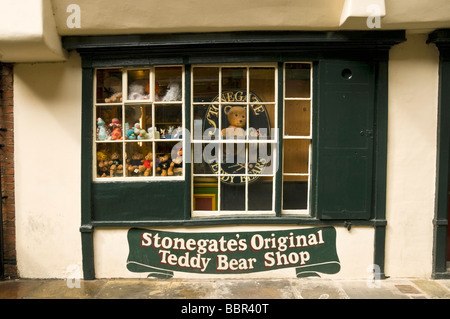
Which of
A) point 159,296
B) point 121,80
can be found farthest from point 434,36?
point 159,296

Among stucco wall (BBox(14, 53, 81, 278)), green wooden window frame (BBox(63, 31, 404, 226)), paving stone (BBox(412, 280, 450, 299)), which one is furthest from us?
stucco wall (BBox(14, 53, 81, 278))

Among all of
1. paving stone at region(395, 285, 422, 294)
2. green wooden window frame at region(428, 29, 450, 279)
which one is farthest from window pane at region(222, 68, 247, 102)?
paving stone at region(395, 285, 422, 294)

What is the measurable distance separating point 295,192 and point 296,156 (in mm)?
536

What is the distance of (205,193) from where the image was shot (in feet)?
16.5

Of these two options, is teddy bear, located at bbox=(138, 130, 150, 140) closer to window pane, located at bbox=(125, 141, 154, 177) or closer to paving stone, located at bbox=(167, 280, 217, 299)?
window pane, located at bbox=(125, 141, 154, 177)

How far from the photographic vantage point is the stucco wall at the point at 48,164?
484cm

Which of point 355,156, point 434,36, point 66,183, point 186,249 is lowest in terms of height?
point 186,249

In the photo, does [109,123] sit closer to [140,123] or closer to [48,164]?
[140,123]

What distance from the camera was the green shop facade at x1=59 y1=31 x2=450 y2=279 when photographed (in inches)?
185

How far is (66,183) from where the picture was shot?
4.87m

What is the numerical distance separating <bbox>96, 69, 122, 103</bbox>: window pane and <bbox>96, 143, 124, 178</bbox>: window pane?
675mm

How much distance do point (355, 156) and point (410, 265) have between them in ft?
5.83

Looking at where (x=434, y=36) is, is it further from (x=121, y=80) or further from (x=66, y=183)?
(x=66, y=183)

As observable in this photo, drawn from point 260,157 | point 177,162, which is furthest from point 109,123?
point 260,157
